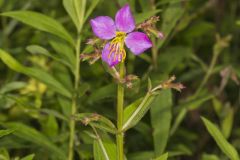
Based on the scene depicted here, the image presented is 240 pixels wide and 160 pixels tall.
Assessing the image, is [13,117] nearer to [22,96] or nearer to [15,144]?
[22,96]

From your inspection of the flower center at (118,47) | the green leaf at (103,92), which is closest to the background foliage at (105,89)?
the green leaf at (103,92)

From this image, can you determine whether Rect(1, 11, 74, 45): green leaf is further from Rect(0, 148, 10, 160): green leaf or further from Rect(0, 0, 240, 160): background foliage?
Rect(0, 148, 10, 160): green leaf

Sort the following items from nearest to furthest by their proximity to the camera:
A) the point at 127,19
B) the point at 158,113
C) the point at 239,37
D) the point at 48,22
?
the point at 127,19
the point at 48,22
the point at 158,113
the point at 239,37

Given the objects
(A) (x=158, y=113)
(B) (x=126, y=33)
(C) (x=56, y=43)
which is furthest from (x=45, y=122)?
(B) (x=126, y=33)

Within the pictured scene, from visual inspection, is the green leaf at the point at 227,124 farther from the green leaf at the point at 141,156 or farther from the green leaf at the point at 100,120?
the green leaf at the point at 100,120

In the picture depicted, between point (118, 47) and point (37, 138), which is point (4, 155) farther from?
point (118, 47)
